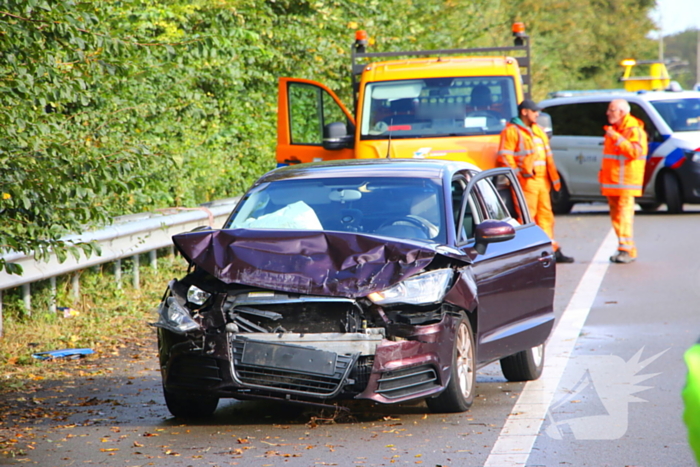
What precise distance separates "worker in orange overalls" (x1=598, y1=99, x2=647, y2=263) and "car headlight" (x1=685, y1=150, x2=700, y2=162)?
5213 mm

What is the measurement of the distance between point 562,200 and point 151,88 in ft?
35.5

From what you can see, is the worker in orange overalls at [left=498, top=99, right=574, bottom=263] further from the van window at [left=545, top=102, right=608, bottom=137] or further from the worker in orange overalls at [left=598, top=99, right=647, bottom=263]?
the van window at [left=545, top=102, right=608, bottom=137]

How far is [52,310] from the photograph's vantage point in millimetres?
9055

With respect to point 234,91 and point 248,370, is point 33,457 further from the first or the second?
point 234,91

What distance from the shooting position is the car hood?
5711 mm

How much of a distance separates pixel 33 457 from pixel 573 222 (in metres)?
14.9

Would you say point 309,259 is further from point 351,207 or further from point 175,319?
point 351,207

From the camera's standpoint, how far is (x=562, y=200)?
2050 centimetres

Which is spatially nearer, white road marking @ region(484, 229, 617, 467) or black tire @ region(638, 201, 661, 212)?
white road marking @ region(484, 229, 617, 467)

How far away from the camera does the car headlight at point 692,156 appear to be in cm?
1861

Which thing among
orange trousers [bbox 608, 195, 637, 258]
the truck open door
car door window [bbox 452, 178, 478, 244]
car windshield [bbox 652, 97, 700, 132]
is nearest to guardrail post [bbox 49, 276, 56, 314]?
car door window [bbox 452, 178, 478, 244]

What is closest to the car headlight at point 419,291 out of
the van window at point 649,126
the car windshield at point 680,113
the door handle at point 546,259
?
the door handle at point 546,259

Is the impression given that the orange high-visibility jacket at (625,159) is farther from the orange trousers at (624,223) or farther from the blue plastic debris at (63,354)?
the blue plastic debris at (63,354)

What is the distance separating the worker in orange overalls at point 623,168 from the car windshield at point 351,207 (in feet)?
23.6
